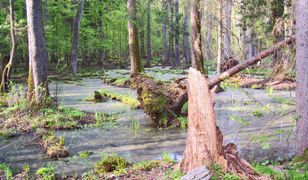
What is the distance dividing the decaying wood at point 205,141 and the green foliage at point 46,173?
2.37 metres

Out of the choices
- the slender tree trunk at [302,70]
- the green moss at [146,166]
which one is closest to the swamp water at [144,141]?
the slender tree trunk at [302,70]

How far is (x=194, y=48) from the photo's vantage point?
13969 millimetres

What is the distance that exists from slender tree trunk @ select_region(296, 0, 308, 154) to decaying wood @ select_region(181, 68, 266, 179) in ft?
5.79

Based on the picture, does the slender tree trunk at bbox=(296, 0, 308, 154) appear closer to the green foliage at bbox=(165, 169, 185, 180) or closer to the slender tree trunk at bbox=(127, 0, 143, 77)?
the green foliage at bbox=(165, 169, 185, 180)

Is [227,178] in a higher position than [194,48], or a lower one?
lower

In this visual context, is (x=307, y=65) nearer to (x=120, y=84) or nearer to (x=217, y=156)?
(x=217, y=156)

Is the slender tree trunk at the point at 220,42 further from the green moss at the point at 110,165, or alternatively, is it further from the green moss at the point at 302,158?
the green moss at the point at 110,165

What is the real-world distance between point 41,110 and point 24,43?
12792 mm

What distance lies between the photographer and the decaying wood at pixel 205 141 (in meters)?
4.93

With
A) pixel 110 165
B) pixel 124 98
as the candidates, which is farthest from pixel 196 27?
pixel 110 165

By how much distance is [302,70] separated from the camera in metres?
6.23

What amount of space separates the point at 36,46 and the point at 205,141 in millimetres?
8071

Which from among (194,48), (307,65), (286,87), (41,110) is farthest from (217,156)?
(286,87)

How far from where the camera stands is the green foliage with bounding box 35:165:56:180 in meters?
6.23
